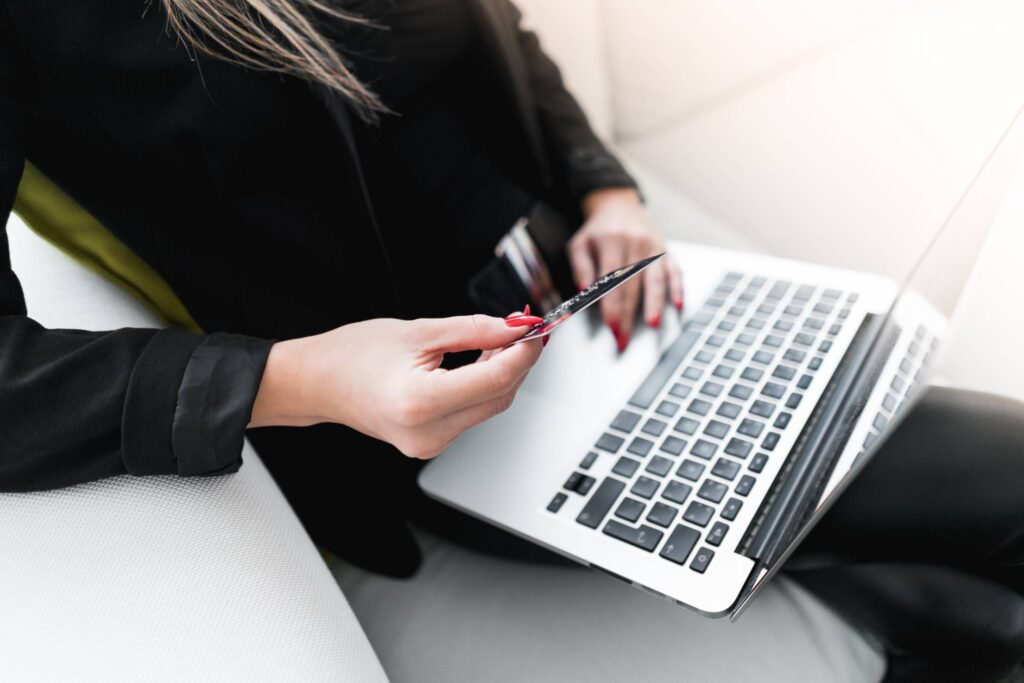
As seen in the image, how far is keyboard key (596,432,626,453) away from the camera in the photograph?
0.53 meters

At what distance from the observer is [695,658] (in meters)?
0.50

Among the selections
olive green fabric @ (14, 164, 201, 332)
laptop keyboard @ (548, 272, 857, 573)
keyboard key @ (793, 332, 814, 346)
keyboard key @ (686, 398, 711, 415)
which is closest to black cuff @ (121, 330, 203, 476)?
olive green fabric @ (14, 164, 201, 332)

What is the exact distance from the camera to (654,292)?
25.2 inches

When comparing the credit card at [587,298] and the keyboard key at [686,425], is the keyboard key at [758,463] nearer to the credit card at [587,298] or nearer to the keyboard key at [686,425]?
the keyboard key at [686,425]

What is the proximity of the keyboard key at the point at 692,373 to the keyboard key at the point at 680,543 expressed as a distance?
0.47 feet

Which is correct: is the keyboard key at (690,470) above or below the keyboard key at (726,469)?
above

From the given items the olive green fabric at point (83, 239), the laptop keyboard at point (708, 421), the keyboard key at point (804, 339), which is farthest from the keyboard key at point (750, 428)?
the olive green fabric at point (83, 239)

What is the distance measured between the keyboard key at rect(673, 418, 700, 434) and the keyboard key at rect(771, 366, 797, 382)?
0.08 metres

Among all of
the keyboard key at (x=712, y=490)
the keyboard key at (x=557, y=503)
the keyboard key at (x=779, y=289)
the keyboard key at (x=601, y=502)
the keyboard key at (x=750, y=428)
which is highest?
the keyboard key at (x=557, y=503)

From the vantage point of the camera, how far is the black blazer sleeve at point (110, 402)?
0.41m

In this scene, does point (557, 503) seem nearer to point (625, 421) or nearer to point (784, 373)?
point (625, 421)

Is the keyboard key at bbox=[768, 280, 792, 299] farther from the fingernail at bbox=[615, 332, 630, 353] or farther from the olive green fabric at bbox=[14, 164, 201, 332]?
the olive green fabric at bbox=[14, 164, 201, 332]

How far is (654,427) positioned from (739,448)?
2.5 inches

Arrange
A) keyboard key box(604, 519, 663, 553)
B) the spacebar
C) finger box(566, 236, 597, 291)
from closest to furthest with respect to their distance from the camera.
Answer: keyboard key box(604, 519, 663, 553)
the spacebar
finger box(566, 236, 597, 291)
